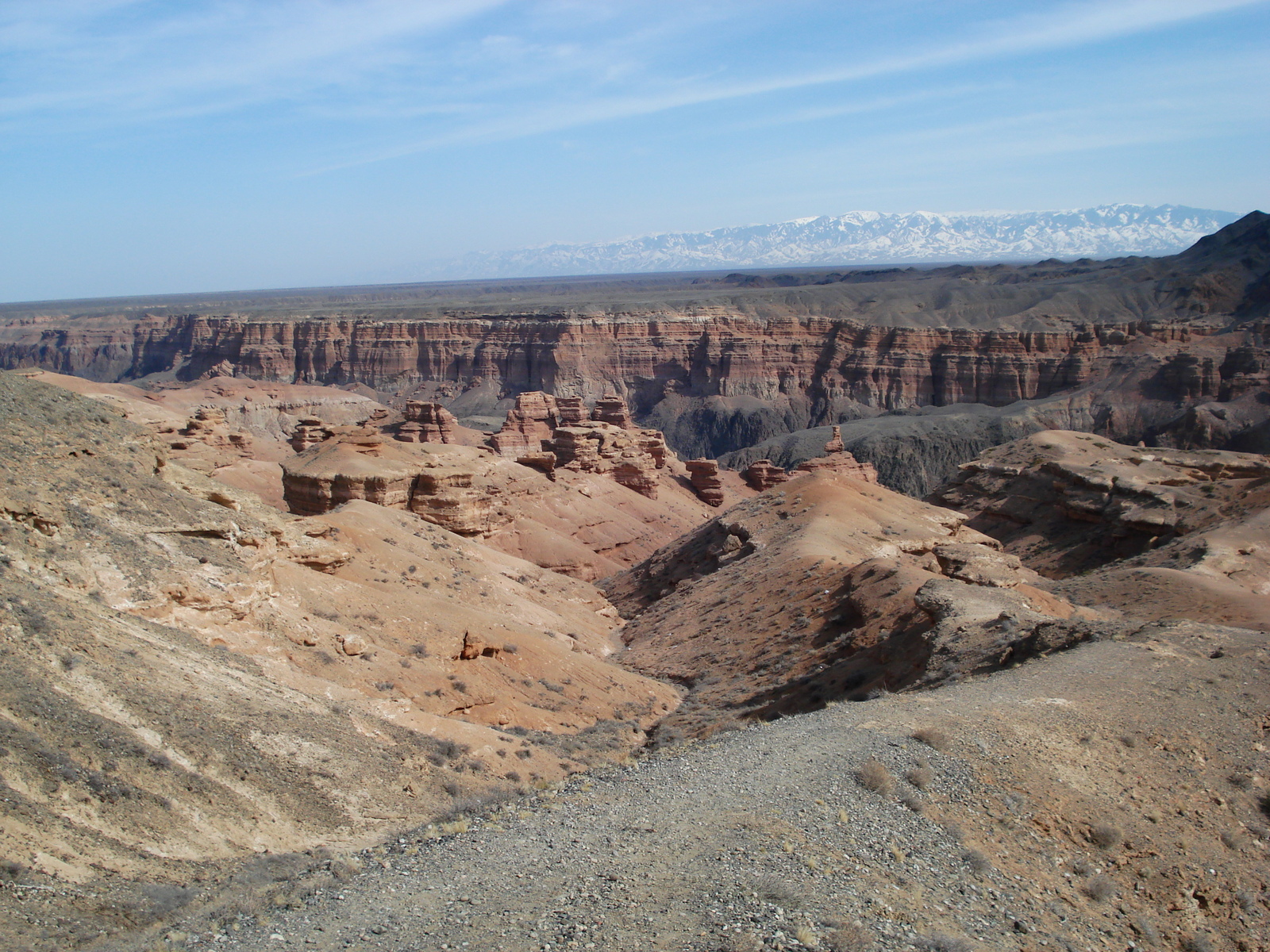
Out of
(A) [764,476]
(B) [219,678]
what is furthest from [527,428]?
(B) [219,678]

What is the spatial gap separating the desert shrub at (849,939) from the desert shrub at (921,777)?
3.62 metres

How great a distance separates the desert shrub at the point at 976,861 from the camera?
11.1m

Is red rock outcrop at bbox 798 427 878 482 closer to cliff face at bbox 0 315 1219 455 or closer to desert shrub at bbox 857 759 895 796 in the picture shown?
desert shrub at bbox 857 759 895 796

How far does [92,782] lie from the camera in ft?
34.2

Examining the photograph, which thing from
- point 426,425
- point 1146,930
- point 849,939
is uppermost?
point 426,425

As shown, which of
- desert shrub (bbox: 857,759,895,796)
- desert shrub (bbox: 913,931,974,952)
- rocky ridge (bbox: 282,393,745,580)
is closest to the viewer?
desert shrub (bbox: 913,931,974,952)

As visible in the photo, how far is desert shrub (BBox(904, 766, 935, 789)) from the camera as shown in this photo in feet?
41.5

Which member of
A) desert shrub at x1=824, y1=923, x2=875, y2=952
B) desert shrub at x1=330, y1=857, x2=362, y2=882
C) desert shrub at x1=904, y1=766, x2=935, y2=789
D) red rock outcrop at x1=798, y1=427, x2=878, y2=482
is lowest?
red rock outcrop at x1=798, y1=427, x2=878, y2=482

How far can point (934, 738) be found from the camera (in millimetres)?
13719

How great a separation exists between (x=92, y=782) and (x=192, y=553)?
7471 millimetres

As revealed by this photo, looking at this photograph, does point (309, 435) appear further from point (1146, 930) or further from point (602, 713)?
point (1146, 930)

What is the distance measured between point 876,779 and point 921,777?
0.62 meters

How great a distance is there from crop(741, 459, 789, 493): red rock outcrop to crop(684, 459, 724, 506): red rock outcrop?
4.31 m

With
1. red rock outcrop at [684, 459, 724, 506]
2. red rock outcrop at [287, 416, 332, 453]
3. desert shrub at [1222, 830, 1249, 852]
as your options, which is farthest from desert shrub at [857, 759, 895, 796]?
red rock outcrop at [684, 459, 724, 506]
